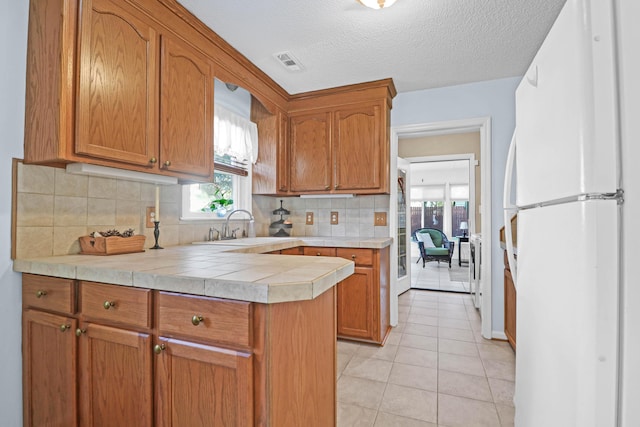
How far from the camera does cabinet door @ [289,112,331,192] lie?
289 cm

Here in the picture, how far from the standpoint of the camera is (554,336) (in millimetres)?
888

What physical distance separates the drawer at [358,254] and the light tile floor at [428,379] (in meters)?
0.73

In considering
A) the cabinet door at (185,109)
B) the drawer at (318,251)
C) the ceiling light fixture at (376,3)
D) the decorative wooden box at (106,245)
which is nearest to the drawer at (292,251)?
the drawer at (318,251)

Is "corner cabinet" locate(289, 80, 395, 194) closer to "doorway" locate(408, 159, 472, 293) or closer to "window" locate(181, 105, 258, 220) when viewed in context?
"window" locate(181, 105, 258, 220)

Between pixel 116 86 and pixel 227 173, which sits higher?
pixel 116 86

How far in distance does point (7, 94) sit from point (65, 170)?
1.26ft

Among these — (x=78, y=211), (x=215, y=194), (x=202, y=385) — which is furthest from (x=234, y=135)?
(x=202, y=385)

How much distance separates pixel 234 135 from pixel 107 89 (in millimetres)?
1290

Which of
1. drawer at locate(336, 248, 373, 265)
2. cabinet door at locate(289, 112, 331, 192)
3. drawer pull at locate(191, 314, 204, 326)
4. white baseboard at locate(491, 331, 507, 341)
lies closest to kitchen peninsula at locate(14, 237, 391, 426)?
drawer pull at locate(191, 314, 204, 326)

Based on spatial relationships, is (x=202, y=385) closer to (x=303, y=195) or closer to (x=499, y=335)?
(x=303, y=195)

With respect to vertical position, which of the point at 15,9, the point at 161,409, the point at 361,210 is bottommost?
the point at 161,409

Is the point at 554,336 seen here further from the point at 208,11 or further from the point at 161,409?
the point at 208,11

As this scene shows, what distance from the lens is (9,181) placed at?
51.6 inches

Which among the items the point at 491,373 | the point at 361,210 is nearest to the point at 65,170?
the point at 361,210
